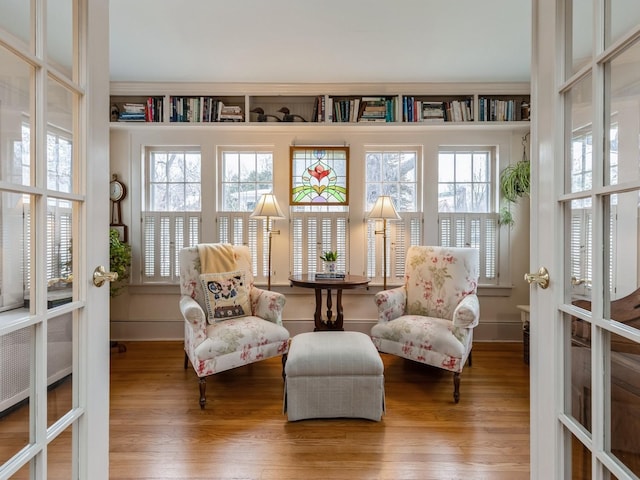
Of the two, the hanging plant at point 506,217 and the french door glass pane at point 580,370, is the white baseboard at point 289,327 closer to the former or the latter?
the hanging plant at point 506,217

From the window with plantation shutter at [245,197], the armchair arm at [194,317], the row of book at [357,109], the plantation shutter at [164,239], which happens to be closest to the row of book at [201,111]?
the window with plantation shutter at [245,197]

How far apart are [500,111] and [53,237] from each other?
11.6 ft

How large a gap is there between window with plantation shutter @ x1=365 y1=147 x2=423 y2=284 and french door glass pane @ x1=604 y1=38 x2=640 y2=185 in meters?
2.62

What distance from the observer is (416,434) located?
182 cm

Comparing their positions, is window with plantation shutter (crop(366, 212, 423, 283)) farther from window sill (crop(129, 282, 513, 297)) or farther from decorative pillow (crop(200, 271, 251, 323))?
decorative pillow (crop(200, 271, 251, 323))

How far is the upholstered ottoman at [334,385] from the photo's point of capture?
6.24ft

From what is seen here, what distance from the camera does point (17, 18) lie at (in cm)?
68

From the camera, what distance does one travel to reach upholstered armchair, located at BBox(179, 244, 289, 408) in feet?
7.07

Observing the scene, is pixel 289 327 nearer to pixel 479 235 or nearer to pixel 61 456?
pixel 479 235

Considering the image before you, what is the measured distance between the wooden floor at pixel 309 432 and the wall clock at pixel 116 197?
4.86 ft

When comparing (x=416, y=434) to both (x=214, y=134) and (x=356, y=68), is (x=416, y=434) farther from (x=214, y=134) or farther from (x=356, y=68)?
(x=214, y=134)

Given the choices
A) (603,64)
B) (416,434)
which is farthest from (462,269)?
(603,64)

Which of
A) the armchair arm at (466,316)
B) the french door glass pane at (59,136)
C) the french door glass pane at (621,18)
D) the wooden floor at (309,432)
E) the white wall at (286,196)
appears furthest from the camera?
the white wall at (286,196)

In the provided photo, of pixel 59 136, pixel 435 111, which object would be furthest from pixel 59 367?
pixel 435 111
